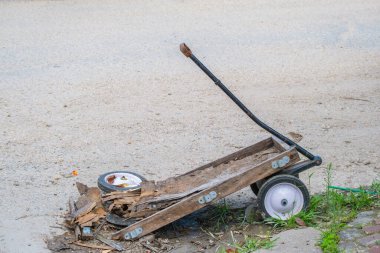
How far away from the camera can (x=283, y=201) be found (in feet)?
16.8

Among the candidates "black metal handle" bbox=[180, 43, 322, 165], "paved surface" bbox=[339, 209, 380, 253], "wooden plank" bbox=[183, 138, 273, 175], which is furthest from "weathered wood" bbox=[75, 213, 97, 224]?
"paved surface" bbox=[339, 209, 380, 253]

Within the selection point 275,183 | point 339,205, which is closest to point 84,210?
point 275,183

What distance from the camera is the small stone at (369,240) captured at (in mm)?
4556

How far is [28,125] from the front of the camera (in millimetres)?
7211

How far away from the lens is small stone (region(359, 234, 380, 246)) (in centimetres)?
456

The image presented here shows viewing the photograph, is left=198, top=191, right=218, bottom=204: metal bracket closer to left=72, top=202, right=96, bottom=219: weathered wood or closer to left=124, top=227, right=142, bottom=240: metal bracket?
left=124, top=227, right=142, bottom=240: metal bracket

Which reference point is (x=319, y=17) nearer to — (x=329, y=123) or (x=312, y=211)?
(x=329, y=123)

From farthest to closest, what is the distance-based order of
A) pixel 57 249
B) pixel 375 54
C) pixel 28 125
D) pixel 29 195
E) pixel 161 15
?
pixel 161 15
pixel 375 54
pixel 28 125
pixel 29 195
pixel 57 249

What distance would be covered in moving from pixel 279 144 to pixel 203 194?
826 millimetres

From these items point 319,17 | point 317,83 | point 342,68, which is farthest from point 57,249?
point 319,17

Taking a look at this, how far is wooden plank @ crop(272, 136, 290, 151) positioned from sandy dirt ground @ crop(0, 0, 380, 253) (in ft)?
1.70

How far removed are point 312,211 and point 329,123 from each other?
7.38ft

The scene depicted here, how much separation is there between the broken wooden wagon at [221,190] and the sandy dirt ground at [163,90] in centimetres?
56

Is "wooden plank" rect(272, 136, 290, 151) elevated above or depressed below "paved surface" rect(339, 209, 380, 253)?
above
